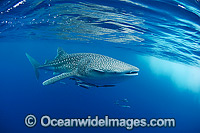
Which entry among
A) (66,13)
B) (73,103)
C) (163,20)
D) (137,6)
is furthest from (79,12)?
(73,103)

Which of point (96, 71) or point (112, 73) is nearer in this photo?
point (112, 73)

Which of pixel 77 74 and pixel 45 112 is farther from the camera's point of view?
pixel 45 112

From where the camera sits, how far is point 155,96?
8531 centimetres

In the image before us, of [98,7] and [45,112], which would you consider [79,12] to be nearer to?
[98,7]

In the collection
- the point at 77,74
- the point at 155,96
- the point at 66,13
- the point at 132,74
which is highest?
the point at 66,13

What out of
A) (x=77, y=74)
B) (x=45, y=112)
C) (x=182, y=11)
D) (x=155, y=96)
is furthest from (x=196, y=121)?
(x=77, y=74)

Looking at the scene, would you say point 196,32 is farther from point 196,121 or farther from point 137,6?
point 196,121

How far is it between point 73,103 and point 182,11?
104 feet

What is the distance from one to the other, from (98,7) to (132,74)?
7.83 m

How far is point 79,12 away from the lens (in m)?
11.4

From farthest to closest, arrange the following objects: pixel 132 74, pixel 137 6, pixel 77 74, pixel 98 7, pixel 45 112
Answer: pixel 45 112, pixel 98 7, pixel 137 6, pixel 77 74, pixel 132 74

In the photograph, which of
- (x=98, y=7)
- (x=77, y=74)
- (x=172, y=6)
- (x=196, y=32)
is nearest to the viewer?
(x=77, y=74)

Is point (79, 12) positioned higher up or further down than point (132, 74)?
higher up

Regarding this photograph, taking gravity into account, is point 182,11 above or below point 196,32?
above
